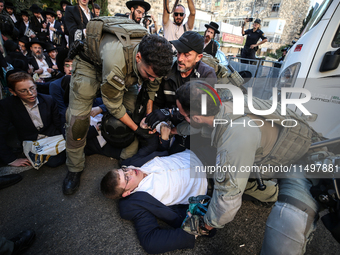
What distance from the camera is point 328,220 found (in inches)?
Answer: 43.3

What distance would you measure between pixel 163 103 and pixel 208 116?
140 cm

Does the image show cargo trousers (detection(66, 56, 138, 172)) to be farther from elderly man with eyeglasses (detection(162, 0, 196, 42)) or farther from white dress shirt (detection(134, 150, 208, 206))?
elderly man with eyeglasses (detection(162, 0, 196, 42))

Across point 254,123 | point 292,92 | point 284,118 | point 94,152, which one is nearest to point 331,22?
point 292,92

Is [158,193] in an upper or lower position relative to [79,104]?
lower

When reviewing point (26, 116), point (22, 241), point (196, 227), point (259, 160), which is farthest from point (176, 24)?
point (22, 241)

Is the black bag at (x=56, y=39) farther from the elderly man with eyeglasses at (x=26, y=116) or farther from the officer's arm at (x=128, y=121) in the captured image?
the officer's arm at (x=128, y=121)

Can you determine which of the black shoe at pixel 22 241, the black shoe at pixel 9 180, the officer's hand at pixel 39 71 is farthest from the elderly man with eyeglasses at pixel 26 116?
the officer's hand at pixel 39 71

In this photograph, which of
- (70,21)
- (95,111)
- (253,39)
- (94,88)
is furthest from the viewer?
(253,39)

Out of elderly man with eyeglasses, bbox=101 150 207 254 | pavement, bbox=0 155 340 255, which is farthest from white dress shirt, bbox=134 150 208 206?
pavement, bbox=0 155 340 255

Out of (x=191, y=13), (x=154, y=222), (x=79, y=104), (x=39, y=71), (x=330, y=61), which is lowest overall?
(x=154, y=222)

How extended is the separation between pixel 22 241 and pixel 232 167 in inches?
66.3

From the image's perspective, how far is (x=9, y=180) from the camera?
2016 millimetres

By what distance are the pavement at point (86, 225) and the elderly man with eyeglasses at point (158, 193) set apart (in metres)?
0.17

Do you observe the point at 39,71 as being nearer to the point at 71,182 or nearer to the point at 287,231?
the point at 71,182
